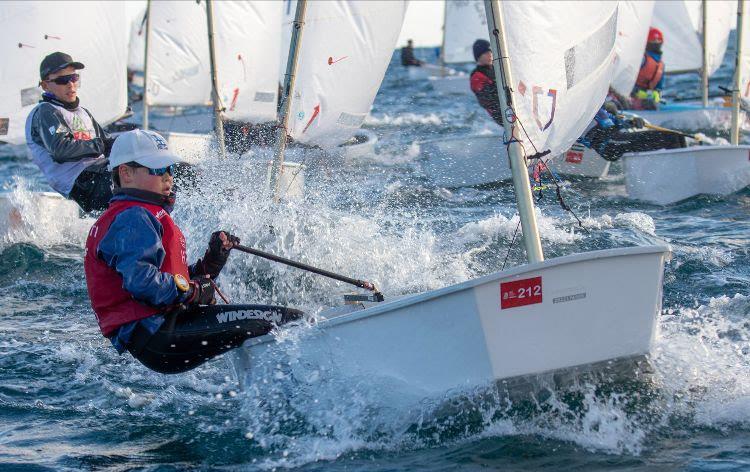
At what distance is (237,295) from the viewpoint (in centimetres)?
631

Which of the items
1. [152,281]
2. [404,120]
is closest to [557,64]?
[152,281]

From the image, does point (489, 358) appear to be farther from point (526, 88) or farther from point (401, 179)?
point (401, 179)

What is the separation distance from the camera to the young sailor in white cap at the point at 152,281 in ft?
12.4

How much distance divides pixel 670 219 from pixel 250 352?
16.5 ft

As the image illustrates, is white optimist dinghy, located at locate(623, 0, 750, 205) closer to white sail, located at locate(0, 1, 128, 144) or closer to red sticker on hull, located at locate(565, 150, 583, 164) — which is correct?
red sticker on hull, located at locate(565, 150, 583, 164)

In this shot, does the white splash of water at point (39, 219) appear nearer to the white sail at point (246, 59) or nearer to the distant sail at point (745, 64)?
the white sail at point (246, 59)

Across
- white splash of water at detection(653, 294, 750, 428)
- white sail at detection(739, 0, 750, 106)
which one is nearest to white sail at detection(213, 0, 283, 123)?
white sail at detection(739, 0, 750, 106)

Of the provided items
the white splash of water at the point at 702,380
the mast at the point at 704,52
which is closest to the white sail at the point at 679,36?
the mast at the point at 704,52

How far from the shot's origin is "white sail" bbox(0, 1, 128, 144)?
9367mm

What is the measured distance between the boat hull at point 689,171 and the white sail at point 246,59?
579cm

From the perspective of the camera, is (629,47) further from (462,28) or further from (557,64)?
(462,28)

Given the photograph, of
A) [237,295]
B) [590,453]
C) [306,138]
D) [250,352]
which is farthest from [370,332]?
[306,138]

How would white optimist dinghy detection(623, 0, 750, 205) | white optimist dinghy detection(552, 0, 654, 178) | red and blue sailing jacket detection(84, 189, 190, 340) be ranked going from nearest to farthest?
1. red and blue sailing jacket detection(84, 189, 190, 340)
2. white optimist dinghy detection(623, 0, 750, 205)
3. white optimist dinghy detection(552, 0, 654, 178)

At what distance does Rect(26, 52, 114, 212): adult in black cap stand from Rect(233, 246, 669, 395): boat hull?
2.91 m
